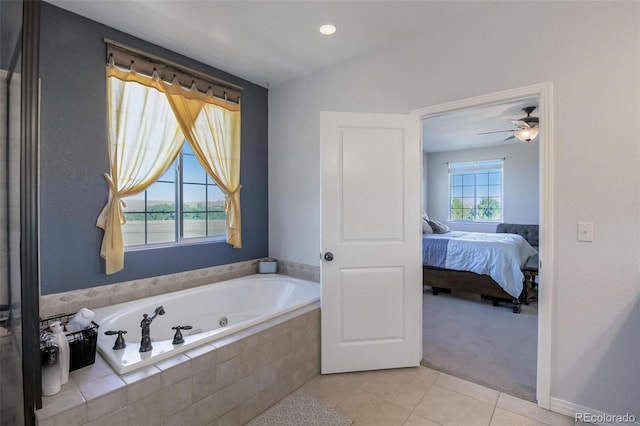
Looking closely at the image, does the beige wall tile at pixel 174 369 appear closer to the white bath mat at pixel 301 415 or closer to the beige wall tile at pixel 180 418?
the beige wall tile at pixel 180 418

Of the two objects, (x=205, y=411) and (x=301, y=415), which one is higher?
(x=205, y=411)

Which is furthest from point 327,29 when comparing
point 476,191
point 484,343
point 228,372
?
point 476,191

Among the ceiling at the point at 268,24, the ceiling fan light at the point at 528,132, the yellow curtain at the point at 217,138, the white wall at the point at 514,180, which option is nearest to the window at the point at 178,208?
the yellow curtain at the point at 217,138

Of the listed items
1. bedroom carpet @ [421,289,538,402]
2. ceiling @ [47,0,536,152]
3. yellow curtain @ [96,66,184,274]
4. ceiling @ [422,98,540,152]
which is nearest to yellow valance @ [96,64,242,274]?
yellow curtain @ [96,66,184,274]

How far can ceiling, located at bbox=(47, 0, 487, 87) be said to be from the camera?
6.90 feet

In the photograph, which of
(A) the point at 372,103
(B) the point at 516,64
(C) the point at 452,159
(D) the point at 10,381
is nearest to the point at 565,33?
(B) the point at 516,64

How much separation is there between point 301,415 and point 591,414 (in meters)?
1.70

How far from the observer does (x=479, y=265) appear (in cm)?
396

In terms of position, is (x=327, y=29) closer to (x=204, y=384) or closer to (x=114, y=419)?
(x=204, y=384)

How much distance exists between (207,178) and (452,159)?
5909mm

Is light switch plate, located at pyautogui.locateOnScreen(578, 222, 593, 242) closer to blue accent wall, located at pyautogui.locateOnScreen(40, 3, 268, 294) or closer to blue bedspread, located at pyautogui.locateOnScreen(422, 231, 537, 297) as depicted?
blue bedspread, located at pyautogui.locateOnScreen(422, 231, 537, 297)

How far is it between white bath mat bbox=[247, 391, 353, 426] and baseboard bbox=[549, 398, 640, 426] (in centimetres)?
128

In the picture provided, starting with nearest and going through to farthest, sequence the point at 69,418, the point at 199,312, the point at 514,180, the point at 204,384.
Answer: the point at 69,418, the point at 204,384, the point at 199,312, the point at 514,180

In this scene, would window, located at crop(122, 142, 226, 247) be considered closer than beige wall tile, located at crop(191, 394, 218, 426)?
No
